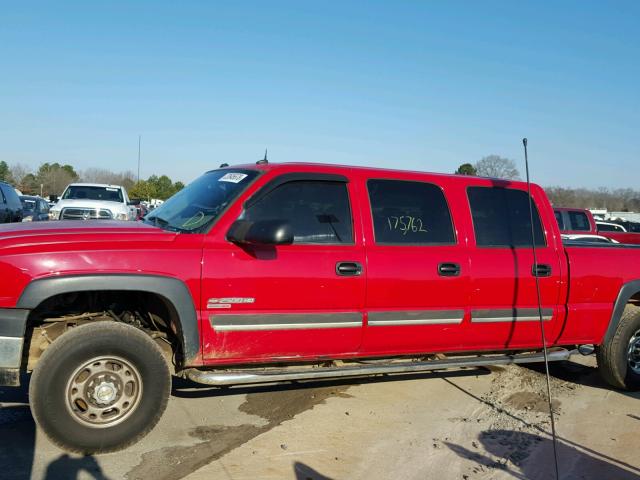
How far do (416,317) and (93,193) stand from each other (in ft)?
42.2

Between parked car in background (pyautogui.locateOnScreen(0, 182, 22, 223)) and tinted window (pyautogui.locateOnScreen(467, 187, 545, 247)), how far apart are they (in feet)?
41.5

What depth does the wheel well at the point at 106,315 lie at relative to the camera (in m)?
3.96

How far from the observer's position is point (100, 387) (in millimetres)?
3812

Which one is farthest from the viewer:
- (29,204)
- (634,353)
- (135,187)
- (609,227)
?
(135,187)

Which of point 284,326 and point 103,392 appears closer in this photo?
point 103,392

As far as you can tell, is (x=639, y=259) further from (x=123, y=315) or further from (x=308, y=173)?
(x=123, y=315)

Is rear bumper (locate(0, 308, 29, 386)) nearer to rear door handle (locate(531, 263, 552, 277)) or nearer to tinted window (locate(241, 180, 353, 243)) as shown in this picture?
tinted window (locate(241, 180, 353, 243))

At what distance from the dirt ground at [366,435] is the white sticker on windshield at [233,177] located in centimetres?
186

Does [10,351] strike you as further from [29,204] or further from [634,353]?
[29,204]

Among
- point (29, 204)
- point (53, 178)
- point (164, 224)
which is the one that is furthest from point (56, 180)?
point (164, 224)

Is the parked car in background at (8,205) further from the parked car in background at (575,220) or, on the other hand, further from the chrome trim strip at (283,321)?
the parked car in background at (575,220)

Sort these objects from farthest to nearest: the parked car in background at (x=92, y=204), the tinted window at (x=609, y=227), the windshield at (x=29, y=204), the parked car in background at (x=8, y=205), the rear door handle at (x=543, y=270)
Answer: the windshield at (x=29, y=204) → the tinted window at (x=609, y=227) → the parked car in background at (x=8, y=205) → the parked car in background at (x=92, y=204) → the rear door handle at (x=543, y=270)

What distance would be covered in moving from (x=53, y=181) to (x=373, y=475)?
7373 centimetres

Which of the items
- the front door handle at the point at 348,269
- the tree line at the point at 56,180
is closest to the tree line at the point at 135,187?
the tree line at the point at 56,180
